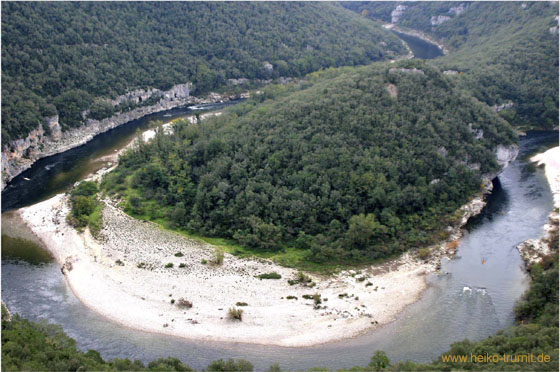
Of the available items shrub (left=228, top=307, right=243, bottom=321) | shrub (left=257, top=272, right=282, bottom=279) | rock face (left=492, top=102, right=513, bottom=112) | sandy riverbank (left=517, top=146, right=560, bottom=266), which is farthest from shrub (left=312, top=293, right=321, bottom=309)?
rock face (left=492, top=102, right=513, bottom=112)

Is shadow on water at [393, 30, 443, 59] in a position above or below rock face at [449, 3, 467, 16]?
below

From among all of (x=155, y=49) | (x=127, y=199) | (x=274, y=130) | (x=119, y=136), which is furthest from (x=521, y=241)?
(x=155, y=49)

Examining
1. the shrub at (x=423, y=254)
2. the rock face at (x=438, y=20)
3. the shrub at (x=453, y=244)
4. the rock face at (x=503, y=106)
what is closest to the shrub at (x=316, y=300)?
the shrub at (x=423, y=254)

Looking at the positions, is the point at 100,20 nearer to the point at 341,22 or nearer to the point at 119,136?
the point at 119,136

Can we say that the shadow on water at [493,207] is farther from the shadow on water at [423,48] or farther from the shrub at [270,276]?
the shadow on water at [423,48]

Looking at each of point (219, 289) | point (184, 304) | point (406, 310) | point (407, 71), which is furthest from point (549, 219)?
point (184, 304)

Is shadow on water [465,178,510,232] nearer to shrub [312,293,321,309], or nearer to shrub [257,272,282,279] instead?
shrub [312,293,321,309]
